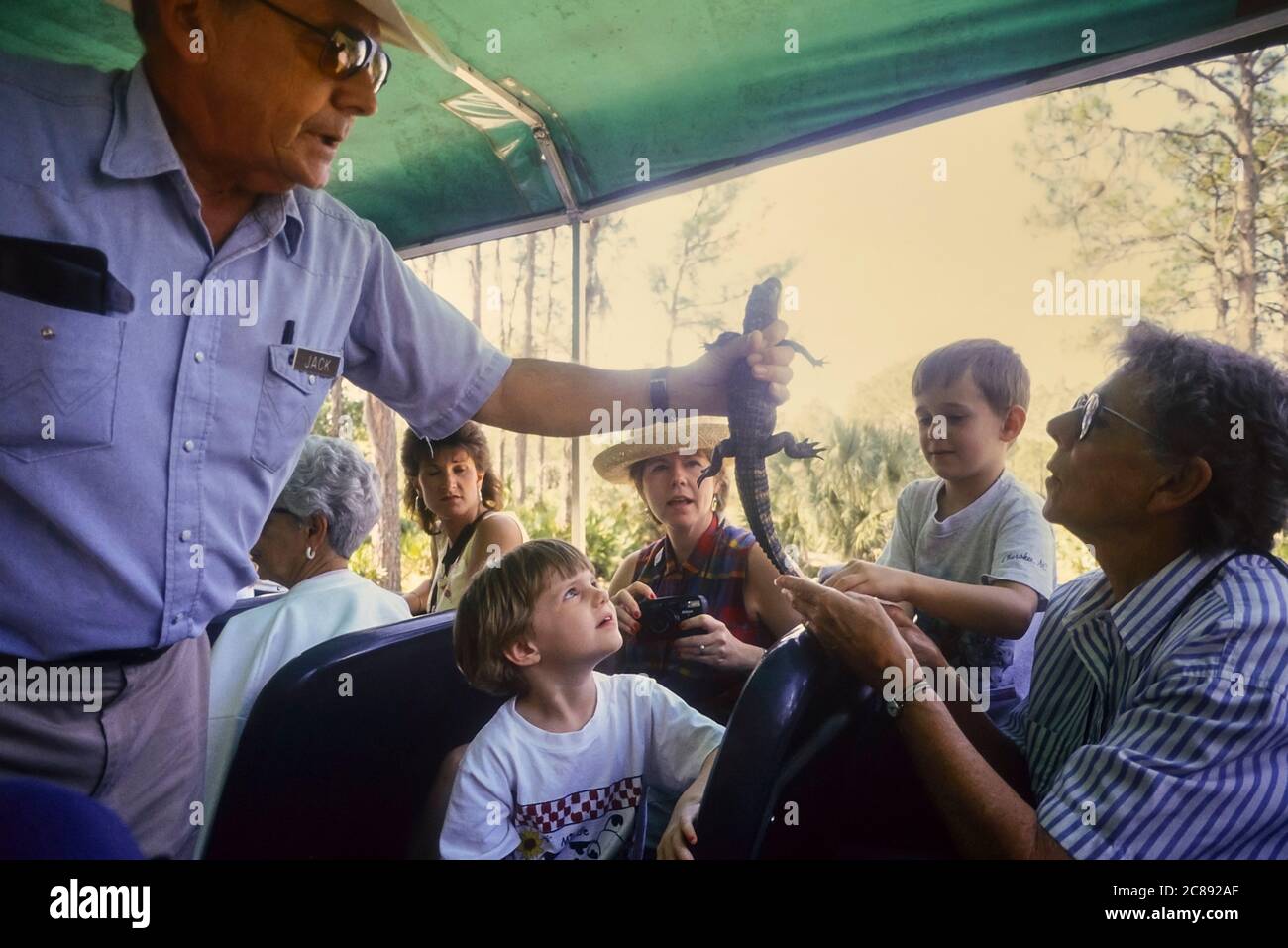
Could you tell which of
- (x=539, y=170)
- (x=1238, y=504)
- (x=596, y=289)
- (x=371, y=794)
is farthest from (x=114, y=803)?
(x=596, y=289)

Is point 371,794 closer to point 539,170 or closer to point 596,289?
point 539,170

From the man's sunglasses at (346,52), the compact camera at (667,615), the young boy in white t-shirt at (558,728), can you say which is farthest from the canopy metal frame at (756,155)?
the young boy in white t-shirt at (558,728)

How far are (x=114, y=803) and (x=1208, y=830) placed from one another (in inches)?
66.2

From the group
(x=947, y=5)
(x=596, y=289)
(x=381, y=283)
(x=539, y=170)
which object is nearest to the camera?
(x=381, y=283)

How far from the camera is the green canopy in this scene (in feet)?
6.32

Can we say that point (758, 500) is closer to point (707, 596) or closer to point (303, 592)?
point (707, 596)

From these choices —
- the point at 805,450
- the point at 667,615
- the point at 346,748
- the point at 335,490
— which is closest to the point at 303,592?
the point at 335,490

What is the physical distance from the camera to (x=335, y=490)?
6.89 feet

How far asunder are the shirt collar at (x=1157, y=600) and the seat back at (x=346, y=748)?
1188mm

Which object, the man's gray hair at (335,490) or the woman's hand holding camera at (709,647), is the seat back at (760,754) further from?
the man's gray hair at (335,490)

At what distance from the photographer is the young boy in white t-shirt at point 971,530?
6.30ft

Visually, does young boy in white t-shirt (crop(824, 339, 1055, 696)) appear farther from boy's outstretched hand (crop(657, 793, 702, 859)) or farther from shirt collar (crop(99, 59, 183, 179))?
shirt collar (crop(99, 59, 183, 179))

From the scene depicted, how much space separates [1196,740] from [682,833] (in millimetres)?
750
